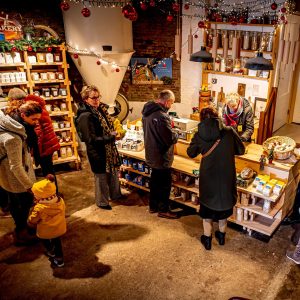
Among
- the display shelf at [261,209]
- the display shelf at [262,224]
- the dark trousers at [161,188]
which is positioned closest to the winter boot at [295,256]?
the display shelf at [262,224]

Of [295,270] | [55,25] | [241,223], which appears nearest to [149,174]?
[241,223]

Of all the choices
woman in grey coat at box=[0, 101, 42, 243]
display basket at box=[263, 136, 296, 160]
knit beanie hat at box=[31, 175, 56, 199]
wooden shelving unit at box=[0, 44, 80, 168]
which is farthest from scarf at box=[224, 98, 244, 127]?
wooden shelving unit at box=[0, 44, 80, 168]

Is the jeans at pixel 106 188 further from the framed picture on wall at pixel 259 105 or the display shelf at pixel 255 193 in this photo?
the framed picture on wall at pixel 259 105

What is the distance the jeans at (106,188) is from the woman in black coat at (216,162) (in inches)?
62.5

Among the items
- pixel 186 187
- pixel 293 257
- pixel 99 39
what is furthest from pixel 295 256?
pixel 99 39

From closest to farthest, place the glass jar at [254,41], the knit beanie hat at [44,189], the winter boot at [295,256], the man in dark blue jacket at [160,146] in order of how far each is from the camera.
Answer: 1. the knit beanie hat at [44,189]
2. the winter boot at [295,256]
3. the man in dark blue jacket at [160,146]
4. the glass jar at [254,41]

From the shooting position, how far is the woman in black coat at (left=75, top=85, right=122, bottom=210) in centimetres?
438

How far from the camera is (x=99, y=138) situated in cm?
445

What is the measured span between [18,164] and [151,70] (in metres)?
4.61

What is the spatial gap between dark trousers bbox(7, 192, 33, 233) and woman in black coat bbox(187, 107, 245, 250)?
2084 millimetres

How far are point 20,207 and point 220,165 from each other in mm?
2487

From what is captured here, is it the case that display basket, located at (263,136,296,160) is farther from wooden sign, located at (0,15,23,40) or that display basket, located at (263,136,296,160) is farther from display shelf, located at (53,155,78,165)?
wooden sign, located at (0,15,23,40)

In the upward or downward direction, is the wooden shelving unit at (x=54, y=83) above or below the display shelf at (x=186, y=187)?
above

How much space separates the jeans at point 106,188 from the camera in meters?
4.85
